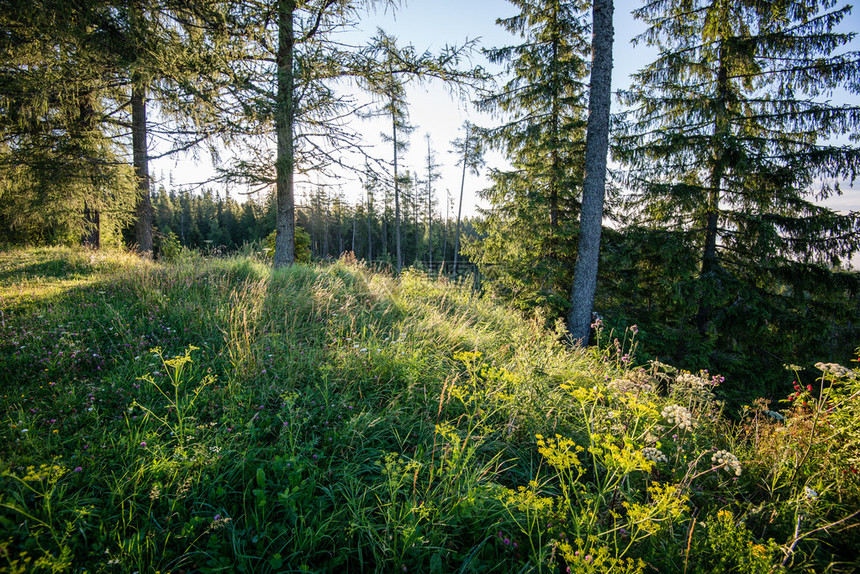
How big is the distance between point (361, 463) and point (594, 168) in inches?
287

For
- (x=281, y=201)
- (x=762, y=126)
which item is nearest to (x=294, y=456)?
(x=281, y=201)

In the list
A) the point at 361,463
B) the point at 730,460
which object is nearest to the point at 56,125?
the point at 361,463

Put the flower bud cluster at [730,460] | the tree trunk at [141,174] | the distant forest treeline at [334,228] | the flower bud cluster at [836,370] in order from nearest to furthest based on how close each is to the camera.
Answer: the flower bud cluster at [730,460], the flower bud cluster at [836,370], the tree trunk at [141,174], the distant forest treeline at [334,228]

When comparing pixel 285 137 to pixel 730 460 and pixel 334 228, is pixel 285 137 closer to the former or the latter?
pixel 730 460

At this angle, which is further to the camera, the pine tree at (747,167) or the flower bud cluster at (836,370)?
the pine tree at (747,167)

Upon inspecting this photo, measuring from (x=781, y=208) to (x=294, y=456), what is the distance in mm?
10075

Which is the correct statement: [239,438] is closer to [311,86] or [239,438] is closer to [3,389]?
[3,389]

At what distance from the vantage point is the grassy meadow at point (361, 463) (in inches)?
57.1

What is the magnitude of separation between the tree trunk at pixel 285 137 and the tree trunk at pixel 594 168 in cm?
624

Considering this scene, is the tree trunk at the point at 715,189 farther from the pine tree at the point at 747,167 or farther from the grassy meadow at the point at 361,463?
the grassy meadow at the point at 361,463

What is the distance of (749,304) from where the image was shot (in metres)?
6.84

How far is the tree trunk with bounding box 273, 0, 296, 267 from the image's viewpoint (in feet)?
20.2

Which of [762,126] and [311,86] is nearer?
[311,86]

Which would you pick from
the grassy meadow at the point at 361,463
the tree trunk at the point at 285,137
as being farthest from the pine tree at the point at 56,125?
the grassy meadow at the point at 361,463
